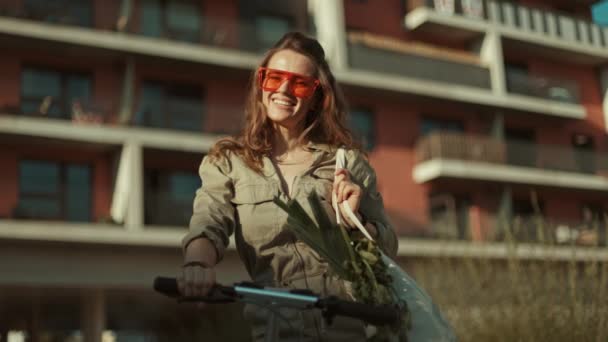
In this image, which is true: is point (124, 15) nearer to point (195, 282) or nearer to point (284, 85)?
point (284, 85)

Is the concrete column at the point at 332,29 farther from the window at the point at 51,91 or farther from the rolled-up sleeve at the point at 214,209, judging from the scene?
the rolled-up sleeve at the point at 214,209

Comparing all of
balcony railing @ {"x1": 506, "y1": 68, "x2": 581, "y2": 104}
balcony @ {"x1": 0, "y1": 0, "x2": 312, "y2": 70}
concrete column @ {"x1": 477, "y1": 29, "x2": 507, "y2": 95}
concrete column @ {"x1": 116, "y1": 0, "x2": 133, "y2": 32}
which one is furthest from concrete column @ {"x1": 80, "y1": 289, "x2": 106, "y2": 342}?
balcony railing @ {"x1": 506, "y1": 68, "x2": 581, "y2": 104}

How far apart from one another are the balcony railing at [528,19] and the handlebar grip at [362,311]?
2494cm

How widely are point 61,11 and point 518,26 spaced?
1412 cm

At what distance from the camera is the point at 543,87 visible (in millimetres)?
28469

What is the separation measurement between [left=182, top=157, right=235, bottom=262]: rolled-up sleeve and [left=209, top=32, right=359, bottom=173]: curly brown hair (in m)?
0.06

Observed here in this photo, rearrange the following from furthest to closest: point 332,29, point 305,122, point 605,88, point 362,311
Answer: point 605,88, point 332,29, point 305,122, point 362,311

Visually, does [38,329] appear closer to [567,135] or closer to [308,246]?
[567,135]

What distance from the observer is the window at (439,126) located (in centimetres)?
2675

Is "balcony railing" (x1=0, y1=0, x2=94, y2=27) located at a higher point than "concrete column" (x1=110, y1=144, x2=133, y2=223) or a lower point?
higher

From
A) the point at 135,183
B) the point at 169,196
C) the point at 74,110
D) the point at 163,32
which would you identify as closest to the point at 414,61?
the point at 163,32

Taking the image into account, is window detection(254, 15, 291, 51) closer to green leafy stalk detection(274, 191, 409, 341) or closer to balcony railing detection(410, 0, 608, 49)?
balcony railing detection(410, 0, 608, 49)

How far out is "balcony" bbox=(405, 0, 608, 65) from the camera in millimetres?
26797

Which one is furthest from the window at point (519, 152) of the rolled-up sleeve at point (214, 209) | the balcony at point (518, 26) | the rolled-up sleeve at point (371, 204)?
the rolled-up sleeve at point (214, 209)
